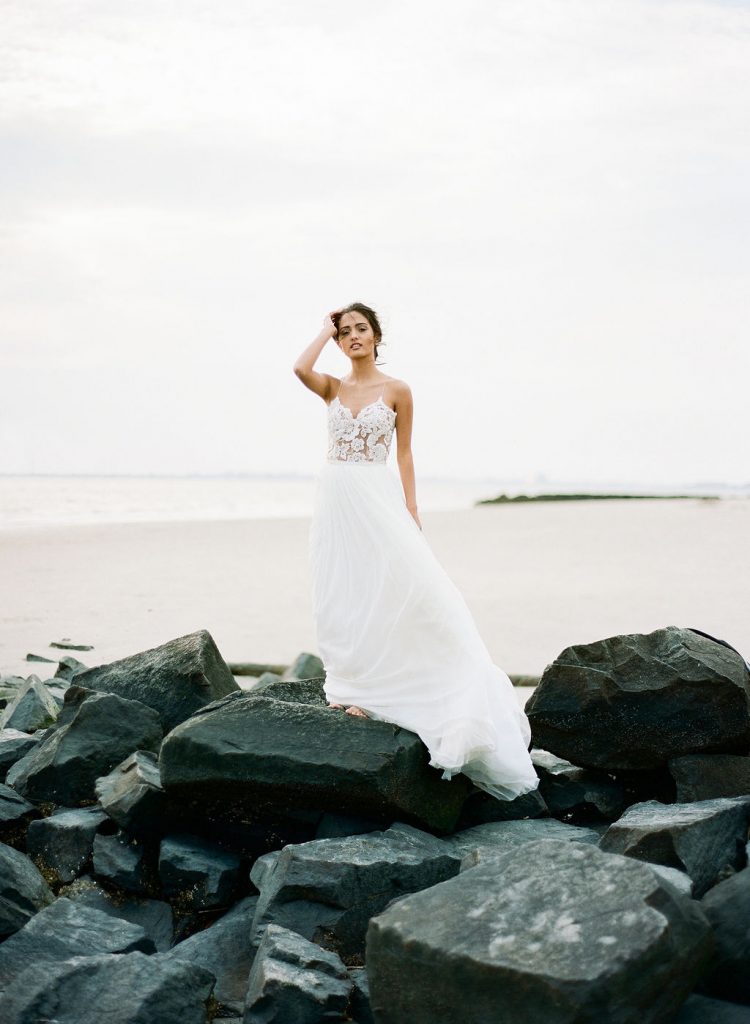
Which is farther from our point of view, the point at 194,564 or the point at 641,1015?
the point at 194,564

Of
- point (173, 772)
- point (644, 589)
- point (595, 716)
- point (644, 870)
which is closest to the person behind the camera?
point (644, 870)

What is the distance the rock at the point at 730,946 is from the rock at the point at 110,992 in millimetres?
2213

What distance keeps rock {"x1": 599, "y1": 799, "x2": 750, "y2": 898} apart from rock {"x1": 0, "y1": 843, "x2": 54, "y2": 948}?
3090 mm

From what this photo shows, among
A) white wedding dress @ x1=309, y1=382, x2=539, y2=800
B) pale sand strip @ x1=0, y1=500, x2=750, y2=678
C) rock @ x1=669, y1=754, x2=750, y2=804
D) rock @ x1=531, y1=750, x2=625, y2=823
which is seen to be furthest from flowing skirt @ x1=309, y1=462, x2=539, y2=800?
pale sand strip @ x1=0, y1=500, x2=750, y2=678

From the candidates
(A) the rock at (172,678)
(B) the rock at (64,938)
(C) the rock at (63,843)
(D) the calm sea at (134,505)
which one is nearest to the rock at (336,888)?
(B) the rock at (64,938)

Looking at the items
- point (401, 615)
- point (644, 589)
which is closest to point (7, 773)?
point (401, 615)

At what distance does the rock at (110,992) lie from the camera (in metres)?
4.33

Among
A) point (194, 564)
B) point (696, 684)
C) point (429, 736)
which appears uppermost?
point (696, 684)

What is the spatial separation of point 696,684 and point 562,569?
18.3m

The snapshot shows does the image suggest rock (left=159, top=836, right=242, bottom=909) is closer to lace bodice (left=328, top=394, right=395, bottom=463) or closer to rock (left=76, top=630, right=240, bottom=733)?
rock (left=76, top=630, right=240, bottom=733)

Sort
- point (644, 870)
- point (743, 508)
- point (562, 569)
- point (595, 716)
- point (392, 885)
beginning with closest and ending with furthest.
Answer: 1. point (644, 870)
2. point (392, 885)
3. point (595, 716)
4. point (562, 569)
5. point (743, 508)

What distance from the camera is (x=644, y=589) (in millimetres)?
20312

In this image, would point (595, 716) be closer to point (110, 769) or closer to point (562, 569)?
point (110, 769)

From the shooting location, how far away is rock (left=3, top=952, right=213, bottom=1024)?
4.33m
